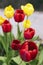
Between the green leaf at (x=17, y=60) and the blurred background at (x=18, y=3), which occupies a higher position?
the green leaf at (x=17, y=60)

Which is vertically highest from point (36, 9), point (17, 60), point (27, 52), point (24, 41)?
point (27, 52)

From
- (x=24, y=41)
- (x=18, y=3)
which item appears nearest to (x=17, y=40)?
(x=24, y=41)

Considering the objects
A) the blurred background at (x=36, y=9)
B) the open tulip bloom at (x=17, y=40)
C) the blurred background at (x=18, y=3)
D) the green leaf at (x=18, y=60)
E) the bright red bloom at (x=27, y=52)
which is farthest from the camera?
the blurred background at (x=18, y=3)

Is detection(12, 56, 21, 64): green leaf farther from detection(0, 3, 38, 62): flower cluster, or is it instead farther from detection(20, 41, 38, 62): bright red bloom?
detection(20, 41, 38, 62): bright red bloom

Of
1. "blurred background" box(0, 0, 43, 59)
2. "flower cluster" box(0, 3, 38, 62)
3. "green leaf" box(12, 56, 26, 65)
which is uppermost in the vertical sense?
"flower cluster" box(0, 3, 38, 62)

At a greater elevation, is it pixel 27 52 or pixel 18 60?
pixel 27 52

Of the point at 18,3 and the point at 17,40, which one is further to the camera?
the point at 18,3

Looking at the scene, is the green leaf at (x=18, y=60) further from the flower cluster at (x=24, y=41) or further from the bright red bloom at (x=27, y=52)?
the bright red bloom at (x=27, y=52)

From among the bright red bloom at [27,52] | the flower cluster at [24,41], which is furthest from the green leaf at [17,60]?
the bright red bloom at [27,52]

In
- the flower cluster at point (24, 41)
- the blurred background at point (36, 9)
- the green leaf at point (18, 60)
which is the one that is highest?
the flower cluster at point (24, 41)

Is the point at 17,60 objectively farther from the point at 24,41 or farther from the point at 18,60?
the point at 24,41

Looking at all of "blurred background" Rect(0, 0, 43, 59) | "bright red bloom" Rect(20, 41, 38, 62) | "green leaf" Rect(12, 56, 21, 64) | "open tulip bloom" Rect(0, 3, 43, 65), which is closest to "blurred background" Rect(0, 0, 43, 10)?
"blurred background" Rect(0, 0, 43, 59)

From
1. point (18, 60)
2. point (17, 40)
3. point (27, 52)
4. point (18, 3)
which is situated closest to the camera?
point (27, 52)

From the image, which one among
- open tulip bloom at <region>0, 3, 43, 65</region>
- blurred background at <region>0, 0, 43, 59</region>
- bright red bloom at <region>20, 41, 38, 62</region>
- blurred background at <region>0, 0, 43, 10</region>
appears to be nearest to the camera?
bright red bloom at <region>20, 41, 38, 62</region>
